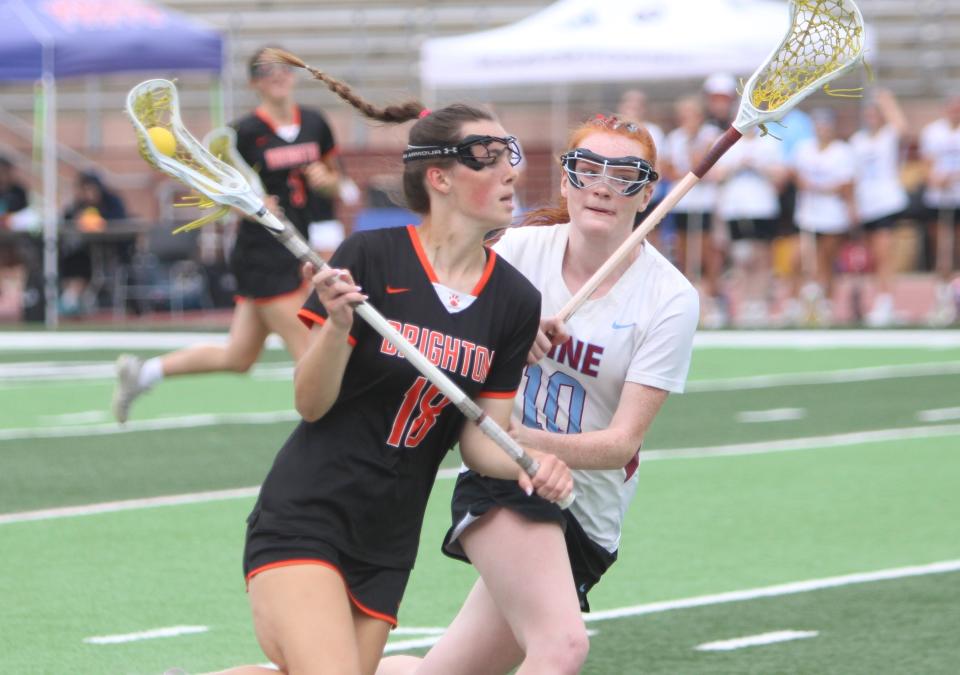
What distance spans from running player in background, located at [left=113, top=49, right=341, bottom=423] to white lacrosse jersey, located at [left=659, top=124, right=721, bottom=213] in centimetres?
756

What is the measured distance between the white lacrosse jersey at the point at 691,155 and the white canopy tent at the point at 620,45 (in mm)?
1649

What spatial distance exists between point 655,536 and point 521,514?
3.52 meters

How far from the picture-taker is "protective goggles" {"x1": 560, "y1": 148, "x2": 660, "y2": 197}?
502 cm

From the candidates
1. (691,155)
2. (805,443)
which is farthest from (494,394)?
(691,155)

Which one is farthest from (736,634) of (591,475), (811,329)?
(811,329)

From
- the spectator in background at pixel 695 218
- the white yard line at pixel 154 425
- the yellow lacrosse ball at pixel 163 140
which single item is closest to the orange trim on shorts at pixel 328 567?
the yellow lacrosse ball at pixel 163 140

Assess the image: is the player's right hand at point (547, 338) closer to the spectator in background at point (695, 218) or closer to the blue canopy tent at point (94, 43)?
the spectator in background at point (695, 218)

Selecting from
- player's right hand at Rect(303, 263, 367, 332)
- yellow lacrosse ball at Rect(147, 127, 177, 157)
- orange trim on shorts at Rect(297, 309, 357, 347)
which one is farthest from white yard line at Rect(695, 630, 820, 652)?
yellow lacrosse ball at Rect(147, 127, 177, 157)

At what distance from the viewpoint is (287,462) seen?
457 cm

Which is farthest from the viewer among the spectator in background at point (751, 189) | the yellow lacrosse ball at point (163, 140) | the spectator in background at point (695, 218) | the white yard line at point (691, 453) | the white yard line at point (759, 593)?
the spectator in background at point (751, 189)

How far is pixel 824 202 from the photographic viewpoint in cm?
1978

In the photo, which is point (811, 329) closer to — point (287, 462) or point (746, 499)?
point (746, 499)

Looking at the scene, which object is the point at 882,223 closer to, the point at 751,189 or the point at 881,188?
the point at 881,188

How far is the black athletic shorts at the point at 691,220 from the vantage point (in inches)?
787
